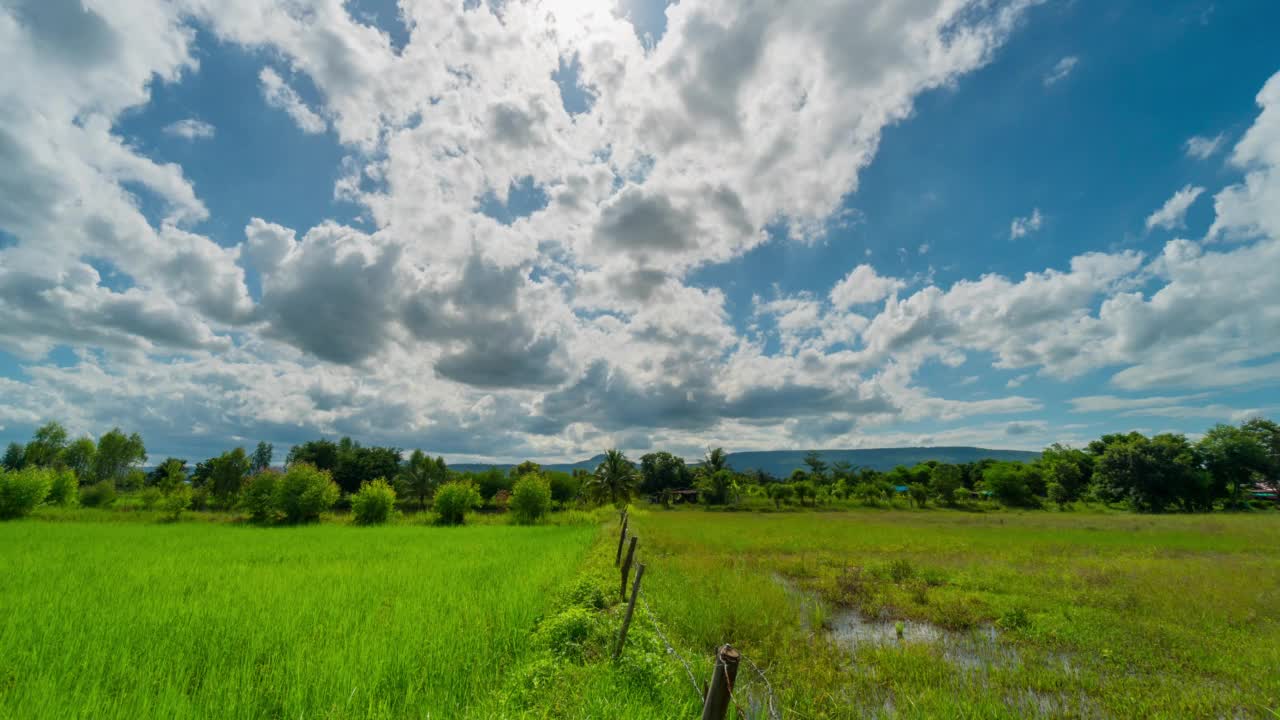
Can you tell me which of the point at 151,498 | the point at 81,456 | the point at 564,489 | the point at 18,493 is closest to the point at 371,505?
the point at 18,493

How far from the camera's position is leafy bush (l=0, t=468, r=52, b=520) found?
92.0 feet

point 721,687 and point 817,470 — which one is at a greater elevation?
point 721,687

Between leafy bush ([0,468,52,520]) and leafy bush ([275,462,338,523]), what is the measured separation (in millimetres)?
13034

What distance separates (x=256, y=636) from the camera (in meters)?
6.11

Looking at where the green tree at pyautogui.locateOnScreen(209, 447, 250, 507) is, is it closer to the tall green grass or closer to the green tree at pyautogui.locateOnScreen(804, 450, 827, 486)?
the tall green grass

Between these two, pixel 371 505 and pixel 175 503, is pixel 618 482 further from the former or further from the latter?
pixel 175 503

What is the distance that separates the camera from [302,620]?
704 centimetres

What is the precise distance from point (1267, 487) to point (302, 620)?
105386mm

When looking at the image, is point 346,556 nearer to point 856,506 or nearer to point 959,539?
point 959,539

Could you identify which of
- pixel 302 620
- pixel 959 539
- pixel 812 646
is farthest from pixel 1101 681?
pixel 959 539

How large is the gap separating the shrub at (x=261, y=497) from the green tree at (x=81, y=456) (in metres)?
84.3

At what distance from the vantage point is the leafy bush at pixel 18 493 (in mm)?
28031

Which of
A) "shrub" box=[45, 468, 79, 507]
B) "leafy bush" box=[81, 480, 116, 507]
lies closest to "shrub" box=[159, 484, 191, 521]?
"shrub" box=[45, 468, 79, 507]

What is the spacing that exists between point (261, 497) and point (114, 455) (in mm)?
94869
